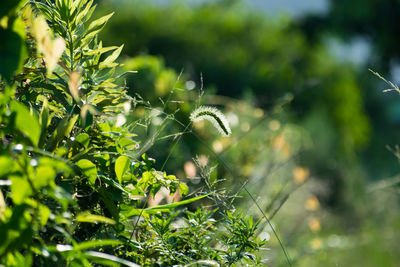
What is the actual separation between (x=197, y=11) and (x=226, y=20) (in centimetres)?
87

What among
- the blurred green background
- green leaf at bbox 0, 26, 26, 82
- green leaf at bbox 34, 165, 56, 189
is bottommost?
green leaf at bbox 34, 165, 56, 189

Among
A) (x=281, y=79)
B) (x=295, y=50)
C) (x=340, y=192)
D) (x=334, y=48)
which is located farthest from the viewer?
(x=334, y=48)

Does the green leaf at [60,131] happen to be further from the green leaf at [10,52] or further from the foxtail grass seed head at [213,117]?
the foxtail grass seed head at [213,117]

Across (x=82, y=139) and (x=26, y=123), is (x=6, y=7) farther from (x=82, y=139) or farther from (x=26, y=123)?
(x=82, y=139)

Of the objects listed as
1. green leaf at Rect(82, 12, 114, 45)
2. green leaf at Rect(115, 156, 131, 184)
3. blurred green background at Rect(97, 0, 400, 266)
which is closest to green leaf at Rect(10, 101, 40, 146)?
green leaf at Rect(115, 156, 131, 184)

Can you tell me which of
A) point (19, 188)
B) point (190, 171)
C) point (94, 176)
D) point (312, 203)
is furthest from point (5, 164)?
point (312, 203)

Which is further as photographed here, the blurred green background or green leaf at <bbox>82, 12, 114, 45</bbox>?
the blurred green background

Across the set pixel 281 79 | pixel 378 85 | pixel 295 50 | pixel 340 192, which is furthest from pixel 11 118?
pixel 378 85

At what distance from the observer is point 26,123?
75 centimetres

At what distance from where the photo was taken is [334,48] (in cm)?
1558

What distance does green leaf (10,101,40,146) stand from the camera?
749 millimetres

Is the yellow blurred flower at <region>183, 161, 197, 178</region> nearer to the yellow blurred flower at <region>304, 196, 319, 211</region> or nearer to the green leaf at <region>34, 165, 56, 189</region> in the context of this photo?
the green leaf at <region>34, 165, 56, 189</region>

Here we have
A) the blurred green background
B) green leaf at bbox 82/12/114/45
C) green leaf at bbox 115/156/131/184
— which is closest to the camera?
green leaf at bbox 115/156/131/184

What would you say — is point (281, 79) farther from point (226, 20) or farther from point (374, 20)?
point (374, 20)
